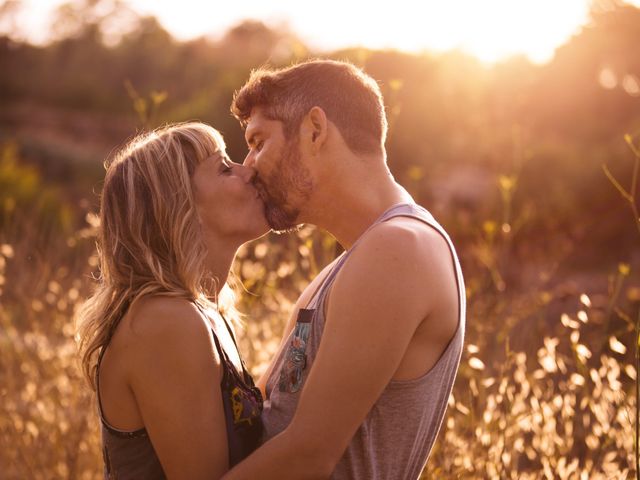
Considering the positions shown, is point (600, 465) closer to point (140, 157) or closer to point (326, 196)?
point (326, 196)

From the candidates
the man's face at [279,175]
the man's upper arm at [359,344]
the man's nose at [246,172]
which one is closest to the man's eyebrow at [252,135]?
the man's face at [279,175]

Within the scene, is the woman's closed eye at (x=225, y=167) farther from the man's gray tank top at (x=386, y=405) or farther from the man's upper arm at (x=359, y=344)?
the man's upper arm at (x=359, y=344)

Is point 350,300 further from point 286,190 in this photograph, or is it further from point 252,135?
point 252,135

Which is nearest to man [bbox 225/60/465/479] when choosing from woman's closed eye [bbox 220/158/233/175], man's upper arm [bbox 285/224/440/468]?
man's upper arm [bbox 285/224/440/468]

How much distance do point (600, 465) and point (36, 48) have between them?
34.7 m

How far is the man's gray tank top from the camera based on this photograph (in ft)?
7.78

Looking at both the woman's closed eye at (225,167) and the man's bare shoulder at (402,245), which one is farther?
the woman's closed eye at (225,167)

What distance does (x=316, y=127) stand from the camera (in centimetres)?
282

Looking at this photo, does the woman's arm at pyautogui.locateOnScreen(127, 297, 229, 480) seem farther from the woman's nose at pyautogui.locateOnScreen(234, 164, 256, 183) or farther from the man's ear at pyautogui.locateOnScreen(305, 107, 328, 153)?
the man's ear at pyautogui.locateOnScreen(305, 107, 328, 153)

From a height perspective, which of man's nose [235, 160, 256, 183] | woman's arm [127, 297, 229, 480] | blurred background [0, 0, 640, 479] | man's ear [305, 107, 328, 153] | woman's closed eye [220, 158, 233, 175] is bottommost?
blurred background [0, 0, 640, 479]

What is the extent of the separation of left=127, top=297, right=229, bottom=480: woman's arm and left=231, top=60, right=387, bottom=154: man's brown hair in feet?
2.87

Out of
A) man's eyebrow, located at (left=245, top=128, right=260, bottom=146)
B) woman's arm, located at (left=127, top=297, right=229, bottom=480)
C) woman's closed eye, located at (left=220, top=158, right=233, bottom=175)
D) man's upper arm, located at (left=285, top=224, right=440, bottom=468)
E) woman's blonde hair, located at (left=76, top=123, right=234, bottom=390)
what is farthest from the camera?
man's eyebrow, located at (left=245, top=128, right=260, bottom=146)

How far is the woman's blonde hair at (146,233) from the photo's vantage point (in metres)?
2.56

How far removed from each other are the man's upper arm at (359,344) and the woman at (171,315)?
1.10 feet
